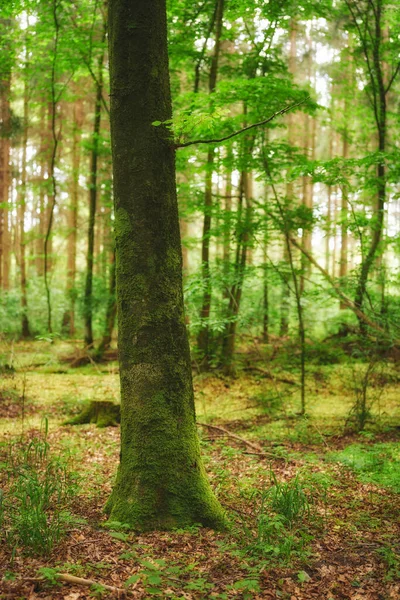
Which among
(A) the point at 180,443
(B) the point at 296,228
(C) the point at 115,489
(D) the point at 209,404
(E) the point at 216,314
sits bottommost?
(D) the point at 209,404

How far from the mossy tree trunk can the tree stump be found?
407 cm

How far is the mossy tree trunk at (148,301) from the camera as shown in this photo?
3835 mm

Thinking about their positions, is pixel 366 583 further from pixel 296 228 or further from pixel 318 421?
pixel 296 228

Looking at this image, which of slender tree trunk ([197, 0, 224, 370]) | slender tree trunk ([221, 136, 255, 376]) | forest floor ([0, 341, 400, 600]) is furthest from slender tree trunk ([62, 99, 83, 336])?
forest floor ([0, 341, 400, 600])

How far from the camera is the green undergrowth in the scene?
529 centimetres

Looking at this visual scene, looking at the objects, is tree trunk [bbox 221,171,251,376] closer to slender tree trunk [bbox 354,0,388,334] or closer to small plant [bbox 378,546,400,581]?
slender tree trunk [bbox 354,0,388,334]

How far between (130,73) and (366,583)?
4348mm

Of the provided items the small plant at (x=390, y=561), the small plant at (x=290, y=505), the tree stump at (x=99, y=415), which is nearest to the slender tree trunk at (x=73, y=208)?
the tree stump at (x=99, y=415)

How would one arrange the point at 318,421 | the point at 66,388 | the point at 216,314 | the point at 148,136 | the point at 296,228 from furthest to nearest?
the point at 66,388 → the point at 216,314 → the point at 296,228 → the point at 318,421 → the point at 148,136

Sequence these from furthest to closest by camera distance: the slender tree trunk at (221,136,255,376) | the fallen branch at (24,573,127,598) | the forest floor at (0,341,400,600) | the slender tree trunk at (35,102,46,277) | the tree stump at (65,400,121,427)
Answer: the slender tree trunk at (35,102,46,277)
the slender tree trunk at (221,136,255,376)
the tree stump at (65,400,121,427)
the forest floor at (0,341,400,600)
the fallen branch at (24,573,127,598)

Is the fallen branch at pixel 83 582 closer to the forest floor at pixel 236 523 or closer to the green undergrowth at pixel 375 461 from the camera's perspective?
the forest floor at pixel 236 523

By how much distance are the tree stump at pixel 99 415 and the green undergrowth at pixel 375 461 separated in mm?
3755

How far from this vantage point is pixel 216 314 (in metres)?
9.51

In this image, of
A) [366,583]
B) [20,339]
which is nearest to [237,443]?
[366,583]
